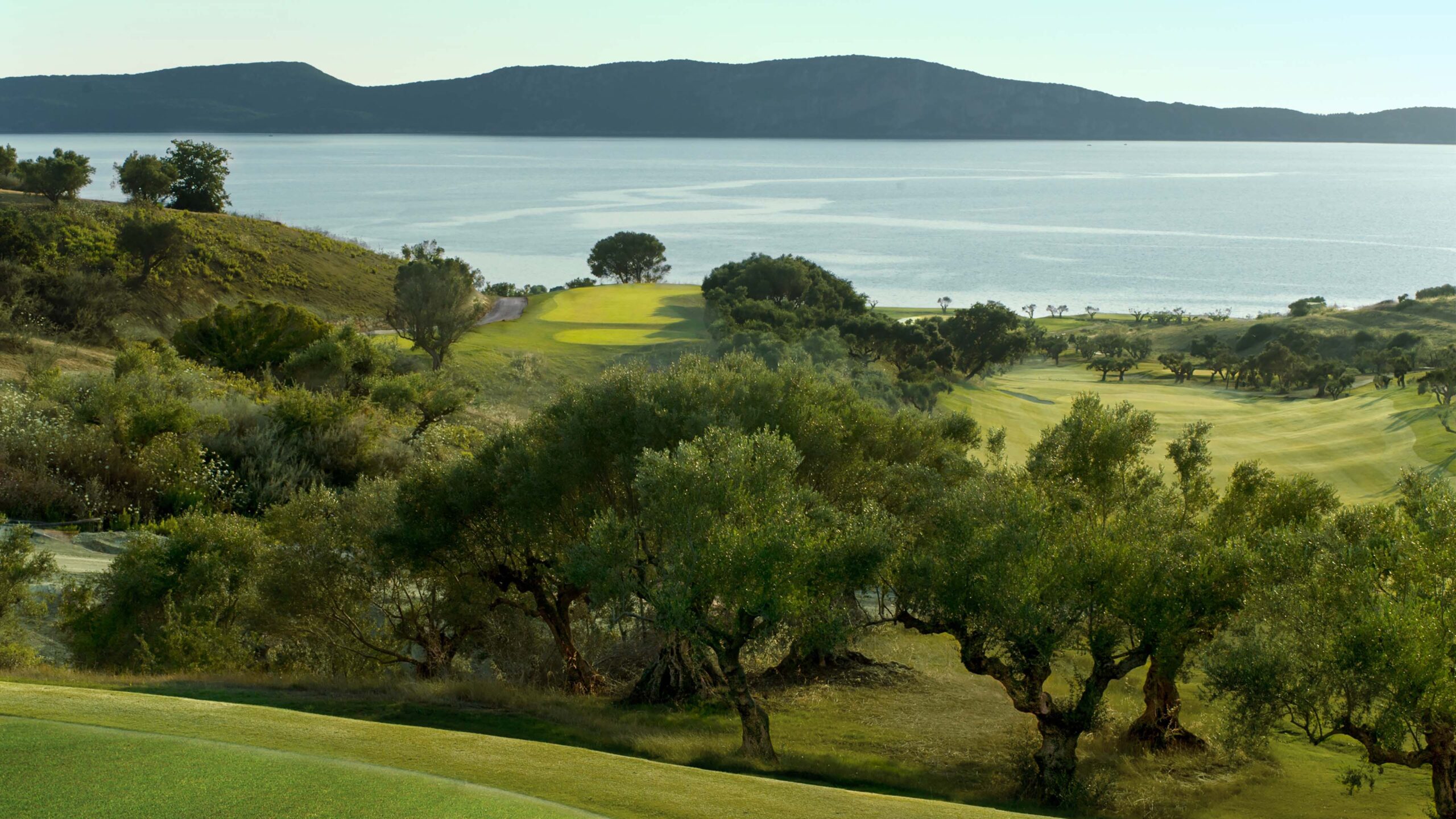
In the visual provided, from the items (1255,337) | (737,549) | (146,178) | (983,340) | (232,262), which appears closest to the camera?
(737,549)

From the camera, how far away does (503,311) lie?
63094 millimetres

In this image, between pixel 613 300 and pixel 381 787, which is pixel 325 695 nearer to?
pixel 381 787

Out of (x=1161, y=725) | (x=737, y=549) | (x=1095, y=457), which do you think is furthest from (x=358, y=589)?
(x=1161, y=725)

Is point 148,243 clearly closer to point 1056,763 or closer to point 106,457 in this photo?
point 106,457

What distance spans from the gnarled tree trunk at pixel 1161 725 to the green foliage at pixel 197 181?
66.6 metres

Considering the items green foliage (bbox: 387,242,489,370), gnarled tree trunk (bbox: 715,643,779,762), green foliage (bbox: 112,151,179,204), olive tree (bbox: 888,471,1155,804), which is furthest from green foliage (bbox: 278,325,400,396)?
green foliage (bbox: 112,151,179,204)

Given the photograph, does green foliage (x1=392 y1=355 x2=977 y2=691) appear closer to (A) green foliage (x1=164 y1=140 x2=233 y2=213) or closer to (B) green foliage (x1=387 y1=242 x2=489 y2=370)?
(B) green foliage (x1=387 y1=242 x2=489 y2=370)

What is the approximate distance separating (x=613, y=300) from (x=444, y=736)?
5639 centimetres

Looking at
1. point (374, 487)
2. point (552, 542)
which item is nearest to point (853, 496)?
point (552, 542)

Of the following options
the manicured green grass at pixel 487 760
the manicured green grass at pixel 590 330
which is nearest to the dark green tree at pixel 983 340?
the manicured green grass at pixel 590 330

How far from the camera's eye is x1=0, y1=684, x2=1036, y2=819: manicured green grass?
9523 millimetres

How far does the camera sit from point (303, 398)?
1104 inches

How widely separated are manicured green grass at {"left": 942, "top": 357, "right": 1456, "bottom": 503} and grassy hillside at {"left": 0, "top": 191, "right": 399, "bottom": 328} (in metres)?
34.8

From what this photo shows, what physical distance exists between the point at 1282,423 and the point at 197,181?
211ft
